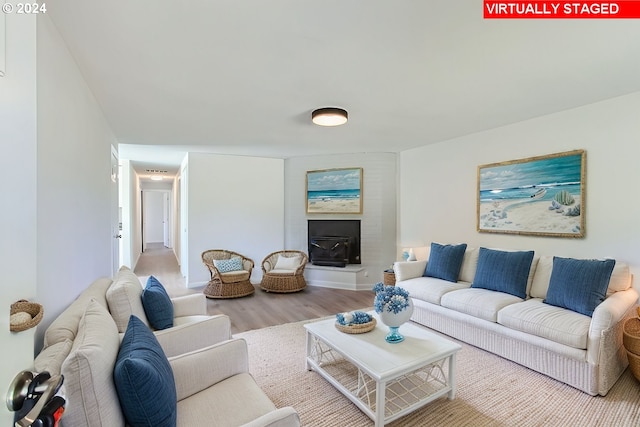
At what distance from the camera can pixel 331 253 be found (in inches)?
210

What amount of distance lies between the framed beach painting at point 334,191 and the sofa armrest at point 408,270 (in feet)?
5.39

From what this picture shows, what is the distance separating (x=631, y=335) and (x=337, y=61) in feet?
9.56

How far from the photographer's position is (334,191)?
17.8 ft

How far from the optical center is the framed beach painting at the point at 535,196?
9.66ft

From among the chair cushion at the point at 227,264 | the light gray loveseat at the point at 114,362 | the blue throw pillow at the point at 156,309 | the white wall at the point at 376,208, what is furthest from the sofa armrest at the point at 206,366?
the white wall at the point at 376,208

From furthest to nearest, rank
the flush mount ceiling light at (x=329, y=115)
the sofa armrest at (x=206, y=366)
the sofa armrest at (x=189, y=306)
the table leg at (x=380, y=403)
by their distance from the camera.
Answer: the flush mount ceiling light at (x=329, y=115) < the sofa armrest at (x=189, y=306) < the table leg at (x=380, y=403) < the sofa armrest at (x=206, y=366)

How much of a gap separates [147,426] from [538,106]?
3787 mm

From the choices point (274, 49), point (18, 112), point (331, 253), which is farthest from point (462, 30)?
point (331, 253)

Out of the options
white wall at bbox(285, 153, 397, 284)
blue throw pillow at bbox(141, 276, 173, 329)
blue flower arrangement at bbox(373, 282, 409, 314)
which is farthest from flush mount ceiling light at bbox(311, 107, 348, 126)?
white wall at bbox(285, 153, 397, 284)

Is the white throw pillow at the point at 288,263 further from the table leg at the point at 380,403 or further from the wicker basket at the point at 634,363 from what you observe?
the wicker basket at the point at 634,363

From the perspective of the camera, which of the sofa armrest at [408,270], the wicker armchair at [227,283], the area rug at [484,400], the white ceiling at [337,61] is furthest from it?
the wicker armchair at [227,283]

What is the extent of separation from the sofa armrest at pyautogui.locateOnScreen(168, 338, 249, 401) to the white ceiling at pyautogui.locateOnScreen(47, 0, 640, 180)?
1.79 metres

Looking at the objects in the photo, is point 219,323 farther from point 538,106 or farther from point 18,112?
point 538,106

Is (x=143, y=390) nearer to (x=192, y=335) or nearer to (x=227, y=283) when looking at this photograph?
(x=192, y=335)
